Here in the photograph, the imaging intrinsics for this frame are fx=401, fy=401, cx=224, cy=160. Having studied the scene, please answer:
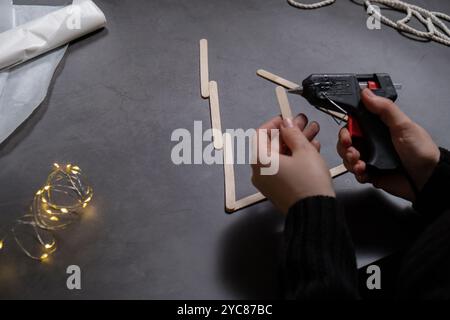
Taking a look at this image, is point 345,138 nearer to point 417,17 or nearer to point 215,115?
point 215,115

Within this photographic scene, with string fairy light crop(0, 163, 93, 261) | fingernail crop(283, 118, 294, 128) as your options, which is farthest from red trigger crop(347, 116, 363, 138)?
string fairy light crop(0, 163, 93, 261)

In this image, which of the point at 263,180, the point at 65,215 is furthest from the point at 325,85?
the point at 65,215

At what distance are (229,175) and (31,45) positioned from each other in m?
0.47

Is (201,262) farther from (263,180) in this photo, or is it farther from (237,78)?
(237,78)

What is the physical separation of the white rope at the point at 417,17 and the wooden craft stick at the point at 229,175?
0.46 metres

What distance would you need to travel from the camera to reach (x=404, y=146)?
0.60 meters

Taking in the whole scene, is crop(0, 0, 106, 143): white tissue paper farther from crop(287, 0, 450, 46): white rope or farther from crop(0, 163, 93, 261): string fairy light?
crop(287, 0, 450, 46): white rope

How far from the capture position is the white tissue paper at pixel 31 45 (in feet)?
2.38

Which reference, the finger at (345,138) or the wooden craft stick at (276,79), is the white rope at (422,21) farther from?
the finger at (345,138)

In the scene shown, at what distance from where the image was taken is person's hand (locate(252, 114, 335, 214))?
546 millimetres

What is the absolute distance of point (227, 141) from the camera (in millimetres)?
712

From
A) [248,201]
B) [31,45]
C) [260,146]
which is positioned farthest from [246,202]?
[31,45]

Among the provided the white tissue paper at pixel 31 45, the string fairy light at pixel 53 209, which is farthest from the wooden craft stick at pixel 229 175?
the white tissue paper at pixel 31 45

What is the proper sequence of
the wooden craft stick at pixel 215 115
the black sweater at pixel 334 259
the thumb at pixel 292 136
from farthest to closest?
the wooden craft stick at pixel 215 115 < the thumb at pixel 292 136 < the black sweater at pixel 334 259
